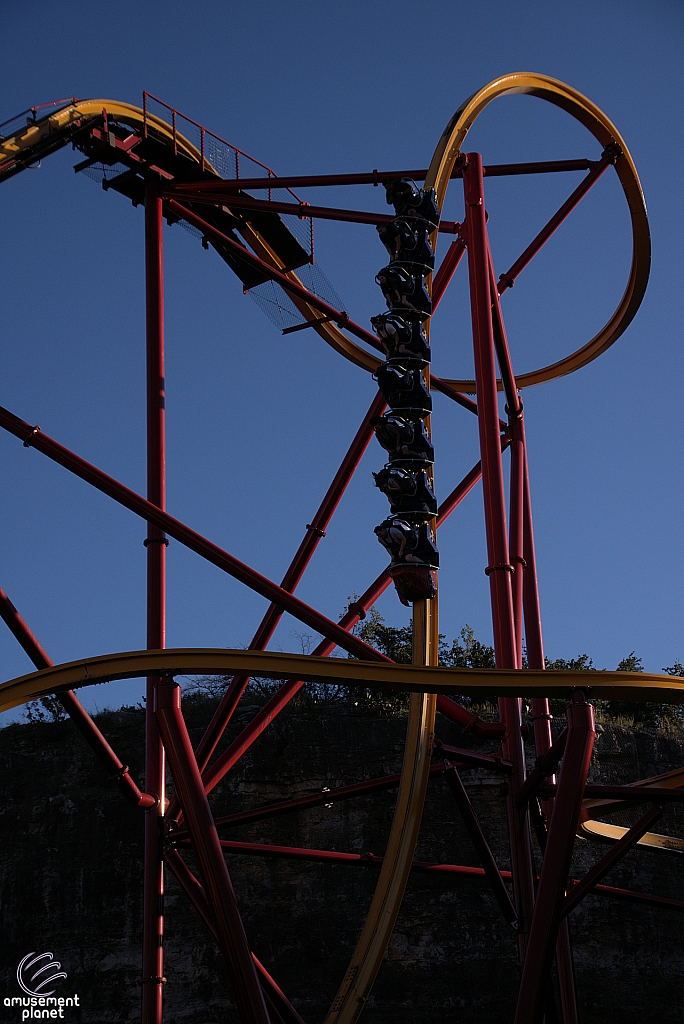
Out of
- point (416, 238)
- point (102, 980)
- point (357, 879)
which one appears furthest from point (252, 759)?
point (416, 238)

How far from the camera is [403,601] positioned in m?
9.27

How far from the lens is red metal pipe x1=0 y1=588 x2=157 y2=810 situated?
934cm

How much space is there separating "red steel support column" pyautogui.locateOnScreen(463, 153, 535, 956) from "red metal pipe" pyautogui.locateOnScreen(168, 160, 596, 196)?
3.13 ft

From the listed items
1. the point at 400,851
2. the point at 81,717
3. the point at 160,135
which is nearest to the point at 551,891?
the point at 400,851

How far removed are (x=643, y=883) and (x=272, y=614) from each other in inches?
355

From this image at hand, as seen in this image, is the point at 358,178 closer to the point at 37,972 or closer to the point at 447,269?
the point at 447,269

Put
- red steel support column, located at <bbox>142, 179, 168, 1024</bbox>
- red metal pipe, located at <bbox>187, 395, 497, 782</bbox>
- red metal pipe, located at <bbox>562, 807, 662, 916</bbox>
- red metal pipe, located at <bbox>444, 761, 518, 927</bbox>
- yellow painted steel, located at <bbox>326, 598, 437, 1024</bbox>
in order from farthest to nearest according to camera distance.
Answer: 1. red metal pipe, located at <bbox>187, 395, 497, 782</bbox>
2. red steel support column, located at <bbox>142, 179, 168, 1024</bbox>
3. red metal pipe, located at <bbox>444, 761, 518, 927</bbox>
4. red metal pipe, located at <bbox>562, 807, 662, 916</bbox>
5. yellow painted steel, located at <bbox>326, 598, 437, 1024</bbox>

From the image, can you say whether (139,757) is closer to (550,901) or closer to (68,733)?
(68,733)

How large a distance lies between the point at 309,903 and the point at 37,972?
4016 mm

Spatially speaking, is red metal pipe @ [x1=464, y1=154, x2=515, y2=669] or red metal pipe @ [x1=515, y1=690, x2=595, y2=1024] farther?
red metal pipe @ [x1=464, y1=154, x2=515, y2=669]

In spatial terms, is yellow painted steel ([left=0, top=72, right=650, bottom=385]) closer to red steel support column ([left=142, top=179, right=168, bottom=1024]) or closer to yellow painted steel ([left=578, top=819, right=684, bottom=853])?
red steel support column ([left=142, top=179, right=168, bottom=1024])

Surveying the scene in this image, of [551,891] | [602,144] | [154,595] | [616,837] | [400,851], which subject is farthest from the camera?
[602,144]

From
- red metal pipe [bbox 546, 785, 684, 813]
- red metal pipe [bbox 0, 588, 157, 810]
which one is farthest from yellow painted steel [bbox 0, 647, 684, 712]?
red metal pipe [bbox 0, 588, 157, 810]

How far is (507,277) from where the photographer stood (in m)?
13.5
